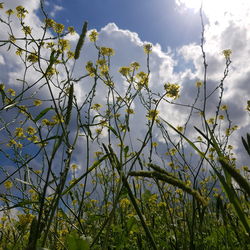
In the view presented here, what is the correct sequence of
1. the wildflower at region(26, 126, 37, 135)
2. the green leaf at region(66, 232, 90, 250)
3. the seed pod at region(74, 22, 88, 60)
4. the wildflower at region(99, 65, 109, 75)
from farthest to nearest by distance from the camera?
the wildflower at region(26, 126, 37, 135), the wildflower at region(99, 65, 109, 75), the seed pod at region(74, 22, 88, 60), the green leaf at region(66, 232, 90, 250)

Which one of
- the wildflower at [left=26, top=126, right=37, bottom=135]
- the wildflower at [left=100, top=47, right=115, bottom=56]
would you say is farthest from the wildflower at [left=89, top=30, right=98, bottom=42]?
the wildflower at [left=26, top=126, right=37, bottom=135]

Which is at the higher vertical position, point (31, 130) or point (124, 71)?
point (124, 71)

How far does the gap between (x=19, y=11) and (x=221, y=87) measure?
259 cm

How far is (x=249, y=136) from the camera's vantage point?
0.65m

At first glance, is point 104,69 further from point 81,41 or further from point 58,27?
point 81,41

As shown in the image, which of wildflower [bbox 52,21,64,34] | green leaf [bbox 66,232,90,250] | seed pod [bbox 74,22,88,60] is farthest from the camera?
wildflower [bbox 52,21,64,34]

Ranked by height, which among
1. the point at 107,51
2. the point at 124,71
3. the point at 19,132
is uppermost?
the point at 107,51

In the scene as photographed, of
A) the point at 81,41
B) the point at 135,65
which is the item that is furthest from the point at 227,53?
the point at 81,41

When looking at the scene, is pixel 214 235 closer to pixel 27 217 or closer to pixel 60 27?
pixel 27 217

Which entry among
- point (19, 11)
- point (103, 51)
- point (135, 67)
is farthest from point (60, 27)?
point (135, 67)

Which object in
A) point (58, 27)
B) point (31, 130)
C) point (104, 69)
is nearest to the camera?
point (58, 27)

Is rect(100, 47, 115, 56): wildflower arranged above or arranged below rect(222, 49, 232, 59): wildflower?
below

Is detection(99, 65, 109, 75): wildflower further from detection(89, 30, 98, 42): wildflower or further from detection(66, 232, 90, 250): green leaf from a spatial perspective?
detection(66, 232, 90, 250): green leaf

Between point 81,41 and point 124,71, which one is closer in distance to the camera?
point 81,41
